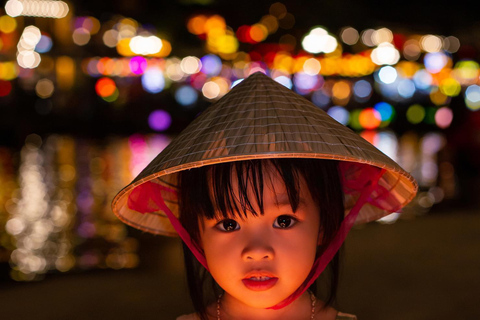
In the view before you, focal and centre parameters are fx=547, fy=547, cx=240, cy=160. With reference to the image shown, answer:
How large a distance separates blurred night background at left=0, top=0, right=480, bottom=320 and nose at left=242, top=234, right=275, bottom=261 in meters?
1.39

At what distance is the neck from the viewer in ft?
4.98

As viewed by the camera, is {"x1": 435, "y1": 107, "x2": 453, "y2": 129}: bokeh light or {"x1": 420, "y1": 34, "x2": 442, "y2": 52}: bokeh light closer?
{"x1": 435, "y1": 107, "x2": 453, "y2": 129}: bokeh light

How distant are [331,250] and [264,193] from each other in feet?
0.87

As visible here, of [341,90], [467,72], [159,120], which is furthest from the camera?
[341,90]

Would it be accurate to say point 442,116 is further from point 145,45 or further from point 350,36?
point 145,45

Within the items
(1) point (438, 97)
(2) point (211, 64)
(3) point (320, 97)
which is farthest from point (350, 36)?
(2) point (211, 64)

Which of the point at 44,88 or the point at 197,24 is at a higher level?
the point at 197,24

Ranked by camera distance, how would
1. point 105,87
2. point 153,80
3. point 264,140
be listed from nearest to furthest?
1. point 264,140
2. point 105,87
3. point 153,80

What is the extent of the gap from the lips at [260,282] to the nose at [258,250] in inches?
1.9

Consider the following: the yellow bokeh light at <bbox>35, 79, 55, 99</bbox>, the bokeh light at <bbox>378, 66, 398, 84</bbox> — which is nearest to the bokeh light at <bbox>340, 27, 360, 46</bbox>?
the bokeh light at <bbox>378, 66, 398, 84</bbox>

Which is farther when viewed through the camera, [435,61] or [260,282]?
[435,61]

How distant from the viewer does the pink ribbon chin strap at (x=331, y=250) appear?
56.6 inches

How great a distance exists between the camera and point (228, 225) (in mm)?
1418

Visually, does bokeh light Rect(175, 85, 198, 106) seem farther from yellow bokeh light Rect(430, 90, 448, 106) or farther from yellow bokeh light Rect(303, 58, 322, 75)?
yellow bokeh light Rect(430, 90, 448, 106)
